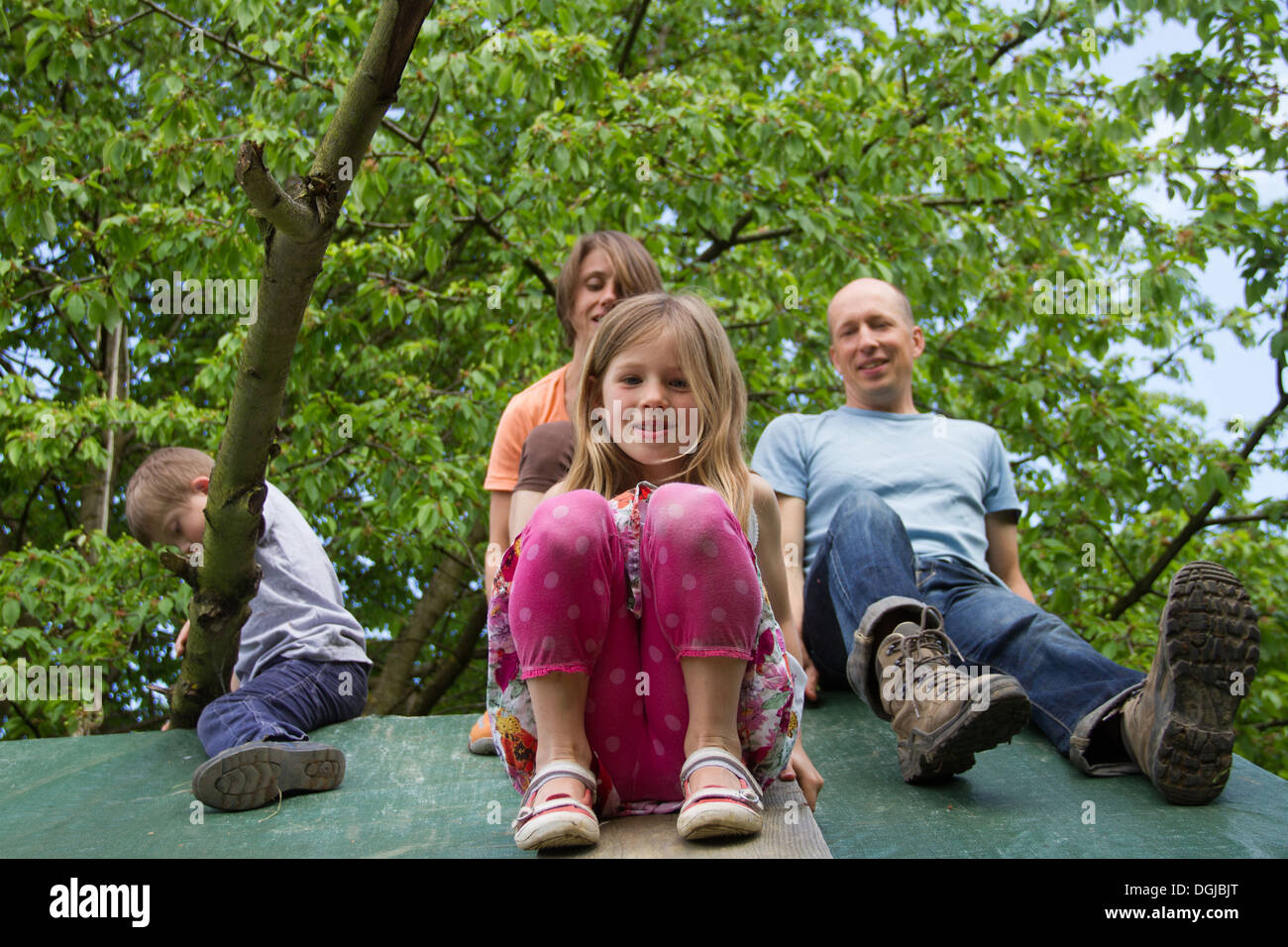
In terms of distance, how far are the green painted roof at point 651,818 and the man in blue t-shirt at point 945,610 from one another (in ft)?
0.33

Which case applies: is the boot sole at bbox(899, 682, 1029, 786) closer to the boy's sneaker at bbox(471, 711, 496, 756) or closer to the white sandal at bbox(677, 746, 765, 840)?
the white sandal at bbox(677, 746, 765, 840)

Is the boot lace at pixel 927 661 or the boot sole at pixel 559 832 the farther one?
the boot lace at pixel 927 661

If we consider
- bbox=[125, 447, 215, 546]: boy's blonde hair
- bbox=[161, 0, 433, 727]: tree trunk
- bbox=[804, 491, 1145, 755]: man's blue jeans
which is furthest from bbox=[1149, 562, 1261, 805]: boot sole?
bbox=[125, 447, 215, 546]: boy's blonde hair

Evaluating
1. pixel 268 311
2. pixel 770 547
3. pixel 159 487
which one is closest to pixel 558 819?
pixel 770 547

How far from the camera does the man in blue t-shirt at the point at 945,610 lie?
206cm

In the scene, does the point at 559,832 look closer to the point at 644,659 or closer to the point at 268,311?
the point at 644,659

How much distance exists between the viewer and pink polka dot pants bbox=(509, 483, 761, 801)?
1.70 m

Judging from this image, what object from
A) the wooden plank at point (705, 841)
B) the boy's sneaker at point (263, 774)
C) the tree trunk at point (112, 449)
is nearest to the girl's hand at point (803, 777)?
the wooden plank at point (705, 841)

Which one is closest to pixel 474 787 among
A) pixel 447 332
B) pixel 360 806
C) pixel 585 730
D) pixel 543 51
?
pixel 360 806

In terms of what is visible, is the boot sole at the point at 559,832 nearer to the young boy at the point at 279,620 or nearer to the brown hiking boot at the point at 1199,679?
the brown hiking boot at the point at 1199,679

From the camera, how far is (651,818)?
5.87ft

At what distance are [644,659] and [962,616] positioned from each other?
131cm

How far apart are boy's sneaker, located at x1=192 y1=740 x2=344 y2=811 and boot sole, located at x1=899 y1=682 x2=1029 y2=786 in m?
1.29
